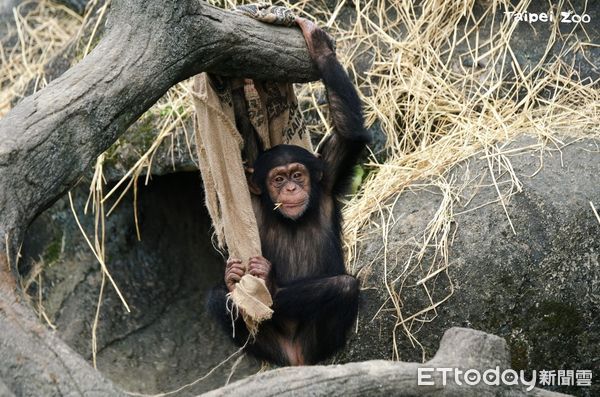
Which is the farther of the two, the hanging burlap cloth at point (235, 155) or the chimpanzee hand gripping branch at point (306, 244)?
the chimpanzee hand gripping branch at point (306, 244)

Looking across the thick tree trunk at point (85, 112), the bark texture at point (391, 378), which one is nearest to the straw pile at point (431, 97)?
the thick tree trunk at point (85, 112)

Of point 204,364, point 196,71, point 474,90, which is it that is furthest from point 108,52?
point 204,364

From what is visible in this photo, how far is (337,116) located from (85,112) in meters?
1.67

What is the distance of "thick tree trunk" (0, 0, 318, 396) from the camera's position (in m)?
2.88

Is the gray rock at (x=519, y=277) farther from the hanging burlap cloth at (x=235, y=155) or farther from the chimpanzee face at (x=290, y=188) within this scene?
the hanging burlap cloth at (x=235, y=155)

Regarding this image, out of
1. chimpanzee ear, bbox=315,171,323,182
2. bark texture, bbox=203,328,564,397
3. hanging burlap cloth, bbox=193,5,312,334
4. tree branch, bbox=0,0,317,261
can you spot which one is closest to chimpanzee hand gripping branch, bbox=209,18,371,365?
chimpanzee ear, bbox=315,171,323,182

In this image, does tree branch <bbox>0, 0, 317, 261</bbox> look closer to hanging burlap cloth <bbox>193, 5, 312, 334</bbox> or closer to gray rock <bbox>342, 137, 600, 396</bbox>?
hanging burlap cloth <bbox>193, 5, 312, 334</bbox>

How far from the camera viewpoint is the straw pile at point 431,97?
5.96 m

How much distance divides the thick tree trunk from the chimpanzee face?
619 mm

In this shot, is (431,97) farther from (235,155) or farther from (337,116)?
(235,155)

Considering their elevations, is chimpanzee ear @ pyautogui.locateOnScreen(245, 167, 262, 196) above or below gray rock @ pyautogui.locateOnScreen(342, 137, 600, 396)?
above

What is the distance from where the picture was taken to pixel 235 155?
469cm

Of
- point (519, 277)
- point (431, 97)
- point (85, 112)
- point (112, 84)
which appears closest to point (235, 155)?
point (112, 84)

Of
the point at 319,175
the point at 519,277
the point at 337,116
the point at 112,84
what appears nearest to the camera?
the point at 112,84
